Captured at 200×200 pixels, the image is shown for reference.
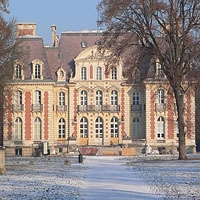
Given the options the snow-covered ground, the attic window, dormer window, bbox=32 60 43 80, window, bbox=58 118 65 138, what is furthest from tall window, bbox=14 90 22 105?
the snow-covered ground

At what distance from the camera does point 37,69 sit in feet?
216

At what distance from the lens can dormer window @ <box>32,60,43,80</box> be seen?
6556cm

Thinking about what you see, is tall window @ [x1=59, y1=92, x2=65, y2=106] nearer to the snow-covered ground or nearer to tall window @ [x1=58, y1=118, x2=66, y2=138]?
tall window @ [x1=58, y1=118, x2=66, y2=138]

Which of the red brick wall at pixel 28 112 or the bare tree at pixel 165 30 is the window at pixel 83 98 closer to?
the red brick wall at pixel 28 112

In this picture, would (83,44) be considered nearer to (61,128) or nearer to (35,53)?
(35,53)

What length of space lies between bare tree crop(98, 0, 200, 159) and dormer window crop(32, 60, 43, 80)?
25.8 metres

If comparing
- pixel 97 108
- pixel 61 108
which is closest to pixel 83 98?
pixel 97 108

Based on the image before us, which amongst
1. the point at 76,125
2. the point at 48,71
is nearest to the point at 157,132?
the point at 76,125

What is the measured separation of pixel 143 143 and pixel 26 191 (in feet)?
149

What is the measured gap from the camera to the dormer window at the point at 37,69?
65.6 m

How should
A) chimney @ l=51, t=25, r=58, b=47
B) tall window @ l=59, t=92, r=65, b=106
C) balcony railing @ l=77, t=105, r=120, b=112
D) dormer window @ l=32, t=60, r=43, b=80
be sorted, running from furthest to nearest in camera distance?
chimney @ l=51, t=25, r=58, b=47 < tall window @ l=59, t=92, r=65, b=106 < balcony railing @ l=77, t=105, r=120, b=112 < dormer window @ l=32, t=60, r=43, b=80

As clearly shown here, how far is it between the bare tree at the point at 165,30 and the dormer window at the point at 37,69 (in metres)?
25.8

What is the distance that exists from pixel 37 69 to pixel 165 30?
28.6m

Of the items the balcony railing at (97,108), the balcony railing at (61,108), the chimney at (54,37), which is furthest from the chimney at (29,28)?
the balcony railing at (97,108)
